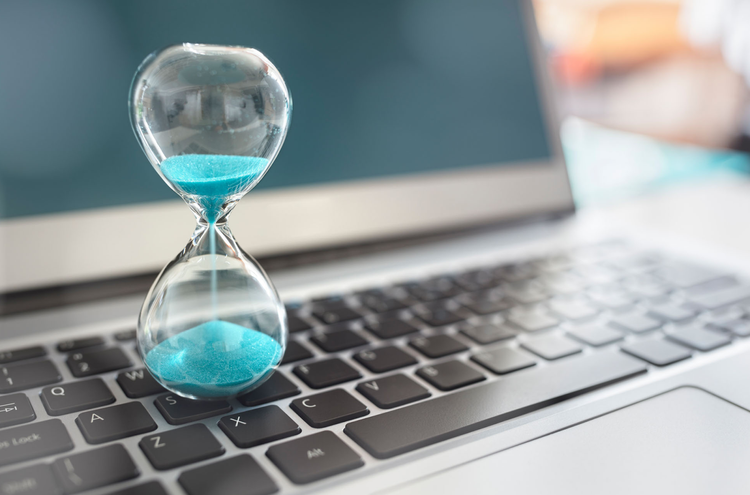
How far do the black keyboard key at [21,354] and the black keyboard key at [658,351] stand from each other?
401mm

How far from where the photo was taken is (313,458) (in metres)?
0.30

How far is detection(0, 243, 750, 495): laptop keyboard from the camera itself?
30 centimetres

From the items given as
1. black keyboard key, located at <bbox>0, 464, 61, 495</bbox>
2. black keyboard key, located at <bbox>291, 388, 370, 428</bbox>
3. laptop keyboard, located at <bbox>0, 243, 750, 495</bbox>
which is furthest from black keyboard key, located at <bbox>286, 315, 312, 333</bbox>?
black keyboard key, located at <bbox>0, 464, 61, 495</bbox>

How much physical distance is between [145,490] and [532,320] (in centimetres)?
32

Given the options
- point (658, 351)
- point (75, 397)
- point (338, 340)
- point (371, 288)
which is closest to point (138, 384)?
point (75, 397)

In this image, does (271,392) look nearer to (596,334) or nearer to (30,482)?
(30,482)

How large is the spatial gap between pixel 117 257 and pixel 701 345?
0.46 metres

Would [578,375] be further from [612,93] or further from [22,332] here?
[612,93]

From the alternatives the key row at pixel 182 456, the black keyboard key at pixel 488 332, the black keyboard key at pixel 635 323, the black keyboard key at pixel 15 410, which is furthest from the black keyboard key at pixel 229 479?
the black keyboard key at pixel 635 323

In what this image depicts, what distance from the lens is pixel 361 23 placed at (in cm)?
65

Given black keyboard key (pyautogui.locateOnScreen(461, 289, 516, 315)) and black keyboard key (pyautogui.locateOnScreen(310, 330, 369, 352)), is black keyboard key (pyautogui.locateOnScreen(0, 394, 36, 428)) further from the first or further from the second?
black keyboard key (pyautogui.locateOnScreen(461, 289, 516, 315))

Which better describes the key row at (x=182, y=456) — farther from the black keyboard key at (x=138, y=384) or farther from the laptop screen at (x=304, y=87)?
the laptop screen at (x=304, y=87)

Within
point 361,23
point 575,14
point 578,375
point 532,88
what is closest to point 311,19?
point 361,23

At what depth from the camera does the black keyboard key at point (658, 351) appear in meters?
0.43
